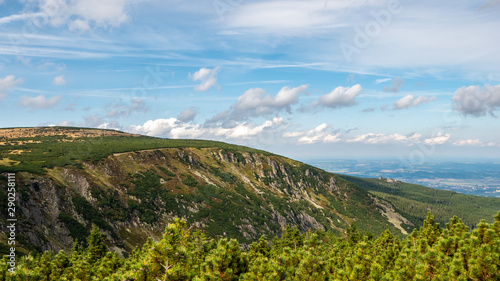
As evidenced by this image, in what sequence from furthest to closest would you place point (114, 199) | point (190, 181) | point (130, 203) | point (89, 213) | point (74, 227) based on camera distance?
point (190, 181)
point (130, 203)
point (114, 199)
point (89, 213)
point (74, 227)

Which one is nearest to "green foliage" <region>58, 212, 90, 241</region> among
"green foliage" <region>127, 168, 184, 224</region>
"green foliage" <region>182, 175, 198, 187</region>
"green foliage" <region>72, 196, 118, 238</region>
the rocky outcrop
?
the rocky outcrop

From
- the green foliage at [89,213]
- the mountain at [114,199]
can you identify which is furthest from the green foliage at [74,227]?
the green foliage at [89,213]

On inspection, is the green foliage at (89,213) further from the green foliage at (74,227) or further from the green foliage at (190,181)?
the green foliage at (190,181)

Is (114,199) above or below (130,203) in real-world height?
above

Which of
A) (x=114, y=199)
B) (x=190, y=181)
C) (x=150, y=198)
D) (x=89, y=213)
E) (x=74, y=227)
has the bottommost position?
(x=74, y=227)

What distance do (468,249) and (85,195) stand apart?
131 m

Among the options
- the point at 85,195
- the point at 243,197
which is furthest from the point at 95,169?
the point at 243,197

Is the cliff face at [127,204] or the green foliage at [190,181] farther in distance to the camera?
the green foliage at [190,181]

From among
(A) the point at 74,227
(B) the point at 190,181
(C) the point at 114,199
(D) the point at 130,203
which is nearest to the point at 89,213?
(A) the point at 74,227

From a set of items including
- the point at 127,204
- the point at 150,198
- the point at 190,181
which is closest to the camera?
the point at 127,204

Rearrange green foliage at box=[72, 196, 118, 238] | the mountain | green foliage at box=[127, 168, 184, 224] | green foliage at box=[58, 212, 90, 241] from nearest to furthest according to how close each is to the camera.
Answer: the mountain → green foliage at box=[58, 212, 90, 241] → green foliage at box=[72, 196, 118, 238] → green foliage at box=[127, 168, 184, 224]

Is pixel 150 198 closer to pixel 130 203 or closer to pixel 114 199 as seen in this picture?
pixel 130 203

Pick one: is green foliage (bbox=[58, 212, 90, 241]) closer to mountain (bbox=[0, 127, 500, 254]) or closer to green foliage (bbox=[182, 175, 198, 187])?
mountain (bbox=[0, 127, 500, 254])

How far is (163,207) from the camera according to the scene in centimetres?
14350
